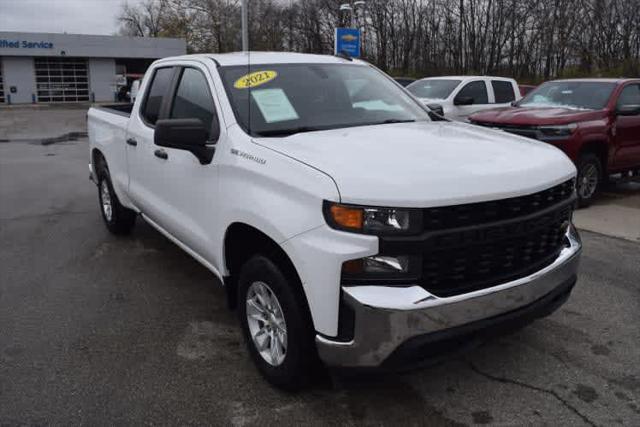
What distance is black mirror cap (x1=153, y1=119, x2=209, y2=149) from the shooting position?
351cm

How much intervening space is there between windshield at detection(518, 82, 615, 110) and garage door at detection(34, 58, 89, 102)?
46911 mm

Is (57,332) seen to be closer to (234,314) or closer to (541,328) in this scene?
(234,314)

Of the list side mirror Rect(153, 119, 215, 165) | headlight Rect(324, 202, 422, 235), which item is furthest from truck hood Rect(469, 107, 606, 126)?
headlight Rect(324, 202, 422, 235)

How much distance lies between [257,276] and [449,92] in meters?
10.5

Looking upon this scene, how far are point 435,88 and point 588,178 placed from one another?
5641 mm

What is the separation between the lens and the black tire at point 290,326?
2.98m

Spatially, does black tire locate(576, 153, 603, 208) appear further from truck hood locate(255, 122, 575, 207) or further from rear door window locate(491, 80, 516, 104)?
rear door window locate(491, 80, 516, 104)

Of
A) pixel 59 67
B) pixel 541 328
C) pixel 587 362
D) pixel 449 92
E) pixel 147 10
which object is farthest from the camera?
pixel 147 10

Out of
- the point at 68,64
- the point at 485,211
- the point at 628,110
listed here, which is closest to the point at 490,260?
the point at 485,211

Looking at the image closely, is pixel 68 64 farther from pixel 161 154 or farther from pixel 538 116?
pixel 161 154

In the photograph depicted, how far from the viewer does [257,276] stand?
3234 mm

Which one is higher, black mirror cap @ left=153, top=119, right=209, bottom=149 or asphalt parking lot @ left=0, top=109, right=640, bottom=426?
black mirror cap @ left=153, top=119, right=209, bottom=149

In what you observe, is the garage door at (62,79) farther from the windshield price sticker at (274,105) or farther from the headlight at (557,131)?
the windshield price sticker at (274,105)

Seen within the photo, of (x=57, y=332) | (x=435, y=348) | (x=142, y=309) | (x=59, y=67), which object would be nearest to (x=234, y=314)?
(x=142, y=309)
